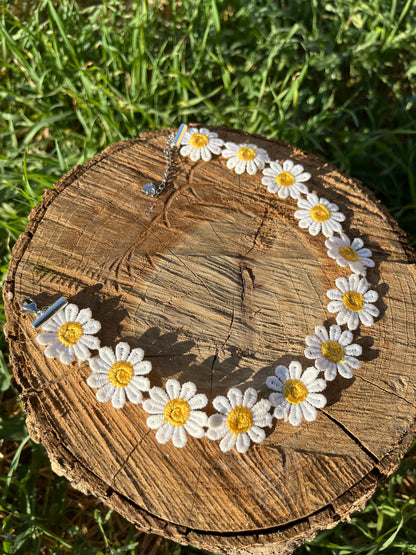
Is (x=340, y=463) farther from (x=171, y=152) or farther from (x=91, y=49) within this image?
(x=91, y=49)

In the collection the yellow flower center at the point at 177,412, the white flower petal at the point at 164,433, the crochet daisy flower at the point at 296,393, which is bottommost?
the white flower petal at the point at 164,433

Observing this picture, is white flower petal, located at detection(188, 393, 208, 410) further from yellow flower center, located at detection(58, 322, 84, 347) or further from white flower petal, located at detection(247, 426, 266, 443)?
yellow flower center, located at detection(58, 322, 84, 347)

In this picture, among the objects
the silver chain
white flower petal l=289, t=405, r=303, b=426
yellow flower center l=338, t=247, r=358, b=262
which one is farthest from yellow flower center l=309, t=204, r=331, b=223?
white flower petal l=289, t=405, r=303, b=426

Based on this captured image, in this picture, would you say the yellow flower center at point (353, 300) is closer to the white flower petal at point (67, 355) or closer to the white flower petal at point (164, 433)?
the white flower petal at point (164, 433)

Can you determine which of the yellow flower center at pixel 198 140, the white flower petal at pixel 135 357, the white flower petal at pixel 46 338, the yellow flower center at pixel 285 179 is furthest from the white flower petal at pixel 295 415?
the yellow flower center at pixel 198 140

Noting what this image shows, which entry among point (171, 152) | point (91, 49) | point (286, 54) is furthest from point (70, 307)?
point (286, 54)

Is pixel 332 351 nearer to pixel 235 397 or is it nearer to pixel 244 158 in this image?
pixel 235 397
